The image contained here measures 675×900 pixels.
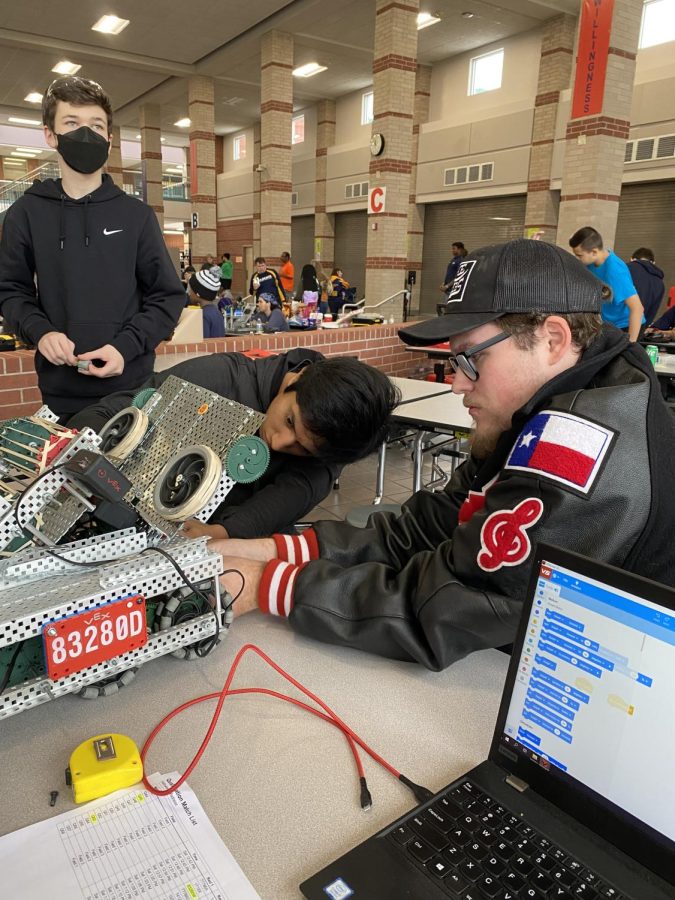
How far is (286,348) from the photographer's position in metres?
4.87

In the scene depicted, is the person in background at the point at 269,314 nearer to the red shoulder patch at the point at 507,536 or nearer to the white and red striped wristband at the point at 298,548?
the white and red striped wristband at the point at 298,548

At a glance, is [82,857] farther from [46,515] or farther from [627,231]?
[627,231]

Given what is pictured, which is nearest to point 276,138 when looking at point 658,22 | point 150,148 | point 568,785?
point 150,148

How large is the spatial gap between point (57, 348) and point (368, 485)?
2946 mm

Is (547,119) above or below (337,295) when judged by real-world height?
above

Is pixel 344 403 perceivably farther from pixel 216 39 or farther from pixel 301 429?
pixel 216 39

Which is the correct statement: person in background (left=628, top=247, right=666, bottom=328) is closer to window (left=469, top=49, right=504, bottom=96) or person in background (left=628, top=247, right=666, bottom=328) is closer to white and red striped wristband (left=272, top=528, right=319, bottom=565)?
white and red striped wristband (left=272, top=528, right=319, bottom=565)

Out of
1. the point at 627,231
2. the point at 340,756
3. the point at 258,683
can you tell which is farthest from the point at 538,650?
the point at 627,231

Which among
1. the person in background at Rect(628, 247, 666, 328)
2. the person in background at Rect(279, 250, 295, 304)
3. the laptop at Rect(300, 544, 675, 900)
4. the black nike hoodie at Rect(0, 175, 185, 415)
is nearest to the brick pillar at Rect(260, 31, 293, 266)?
the person in background at Rect(279, 250, 295, 304)

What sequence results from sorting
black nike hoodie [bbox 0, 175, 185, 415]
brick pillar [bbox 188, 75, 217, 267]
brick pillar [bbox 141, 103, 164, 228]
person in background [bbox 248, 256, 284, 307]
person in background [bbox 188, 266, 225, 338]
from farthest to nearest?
1. brick pillar [bbox 141, 103, 164, 228]
2. brick pillar [bbox 188, 75, 217, 267]
3. person in background [bbox 248, 256, 284, 307]
4. person in background [bbox 188, 266, 225, 338]
5. black nike hoodie [bbox 0, 175, 185, 415]

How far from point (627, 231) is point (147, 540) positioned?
1240 centimetres

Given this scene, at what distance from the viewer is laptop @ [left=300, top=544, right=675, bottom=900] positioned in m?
0.66

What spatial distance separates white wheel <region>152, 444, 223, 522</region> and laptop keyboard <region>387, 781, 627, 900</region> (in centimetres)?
56

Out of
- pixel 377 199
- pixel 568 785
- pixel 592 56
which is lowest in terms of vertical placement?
pixel 568 785
